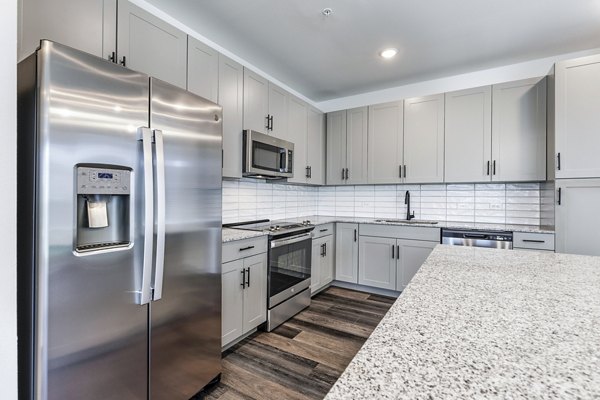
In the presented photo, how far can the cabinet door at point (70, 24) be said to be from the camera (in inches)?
54.1

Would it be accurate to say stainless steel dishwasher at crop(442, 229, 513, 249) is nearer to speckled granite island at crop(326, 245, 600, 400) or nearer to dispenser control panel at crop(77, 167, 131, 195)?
speckled granite island at crop(326, 245, 600, 400)

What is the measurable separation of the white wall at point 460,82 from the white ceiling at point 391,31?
0.32ft

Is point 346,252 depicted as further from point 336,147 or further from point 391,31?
point 391,31

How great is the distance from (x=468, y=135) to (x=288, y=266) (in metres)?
2.46

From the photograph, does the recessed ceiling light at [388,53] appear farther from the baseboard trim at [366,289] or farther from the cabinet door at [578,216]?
the baseboard trim at [366,289]

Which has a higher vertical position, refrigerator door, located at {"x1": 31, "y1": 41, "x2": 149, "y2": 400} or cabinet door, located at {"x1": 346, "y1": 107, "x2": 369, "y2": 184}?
cabinet door, located at {"x1": 346, "y1": 107, "x2": 369, "y2": 184}

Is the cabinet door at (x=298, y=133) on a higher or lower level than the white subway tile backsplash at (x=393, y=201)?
higher

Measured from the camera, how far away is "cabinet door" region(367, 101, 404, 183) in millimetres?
3590

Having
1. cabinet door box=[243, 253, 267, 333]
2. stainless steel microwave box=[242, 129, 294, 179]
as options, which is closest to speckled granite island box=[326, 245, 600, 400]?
cabinet door box=[243, 253, 267, 333]

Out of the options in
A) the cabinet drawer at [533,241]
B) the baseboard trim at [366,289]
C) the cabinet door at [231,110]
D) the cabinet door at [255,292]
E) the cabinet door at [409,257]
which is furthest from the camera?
the baseboard trim at [366,289]

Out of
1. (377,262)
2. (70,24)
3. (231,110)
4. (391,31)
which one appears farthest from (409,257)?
(70,24)

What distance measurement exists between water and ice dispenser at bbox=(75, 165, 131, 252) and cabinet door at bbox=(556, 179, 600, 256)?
3307 millimetres

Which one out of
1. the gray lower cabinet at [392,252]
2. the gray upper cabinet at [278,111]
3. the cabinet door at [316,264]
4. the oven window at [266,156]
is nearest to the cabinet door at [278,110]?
the gray upper cabinet at [278,111]

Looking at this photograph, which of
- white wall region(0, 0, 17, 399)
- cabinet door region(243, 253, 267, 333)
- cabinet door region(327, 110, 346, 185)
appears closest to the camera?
white wall region(0, 0, 17, 399)
